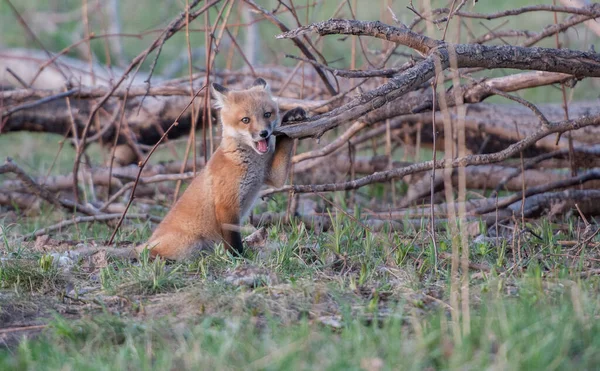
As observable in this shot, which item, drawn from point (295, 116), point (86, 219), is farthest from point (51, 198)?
point (295, 116)

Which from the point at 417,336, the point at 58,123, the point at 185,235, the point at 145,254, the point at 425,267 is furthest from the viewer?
the point at 58,123

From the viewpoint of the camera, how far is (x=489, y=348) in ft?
10.4

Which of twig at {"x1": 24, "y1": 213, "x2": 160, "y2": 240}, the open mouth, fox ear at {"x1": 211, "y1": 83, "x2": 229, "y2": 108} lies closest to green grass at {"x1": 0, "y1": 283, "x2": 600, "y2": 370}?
the open mouth

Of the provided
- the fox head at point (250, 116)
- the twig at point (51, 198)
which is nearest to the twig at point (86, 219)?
the twig at point (51, 198)

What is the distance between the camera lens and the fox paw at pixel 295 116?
546cm

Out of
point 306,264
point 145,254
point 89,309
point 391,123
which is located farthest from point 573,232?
point 89,309

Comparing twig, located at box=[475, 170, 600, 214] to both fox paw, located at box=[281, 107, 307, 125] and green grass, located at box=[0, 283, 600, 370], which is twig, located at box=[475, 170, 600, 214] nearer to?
fox paw, located at box=[281, 107, 307, 125]

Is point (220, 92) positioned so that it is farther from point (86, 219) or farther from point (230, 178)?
point (86, 219)

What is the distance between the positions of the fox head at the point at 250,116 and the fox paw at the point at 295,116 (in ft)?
0.46

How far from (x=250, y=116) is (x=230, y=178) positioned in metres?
0.54

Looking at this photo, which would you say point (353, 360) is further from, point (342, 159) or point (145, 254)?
point (342, 159)

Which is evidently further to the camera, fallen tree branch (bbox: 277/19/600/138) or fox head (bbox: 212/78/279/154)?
fox head (bbox: 212/78/279/154)

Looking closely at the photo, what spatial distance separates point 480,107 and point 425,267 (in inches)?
144

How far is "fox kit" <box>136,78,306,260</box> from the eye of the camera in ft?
18.5
